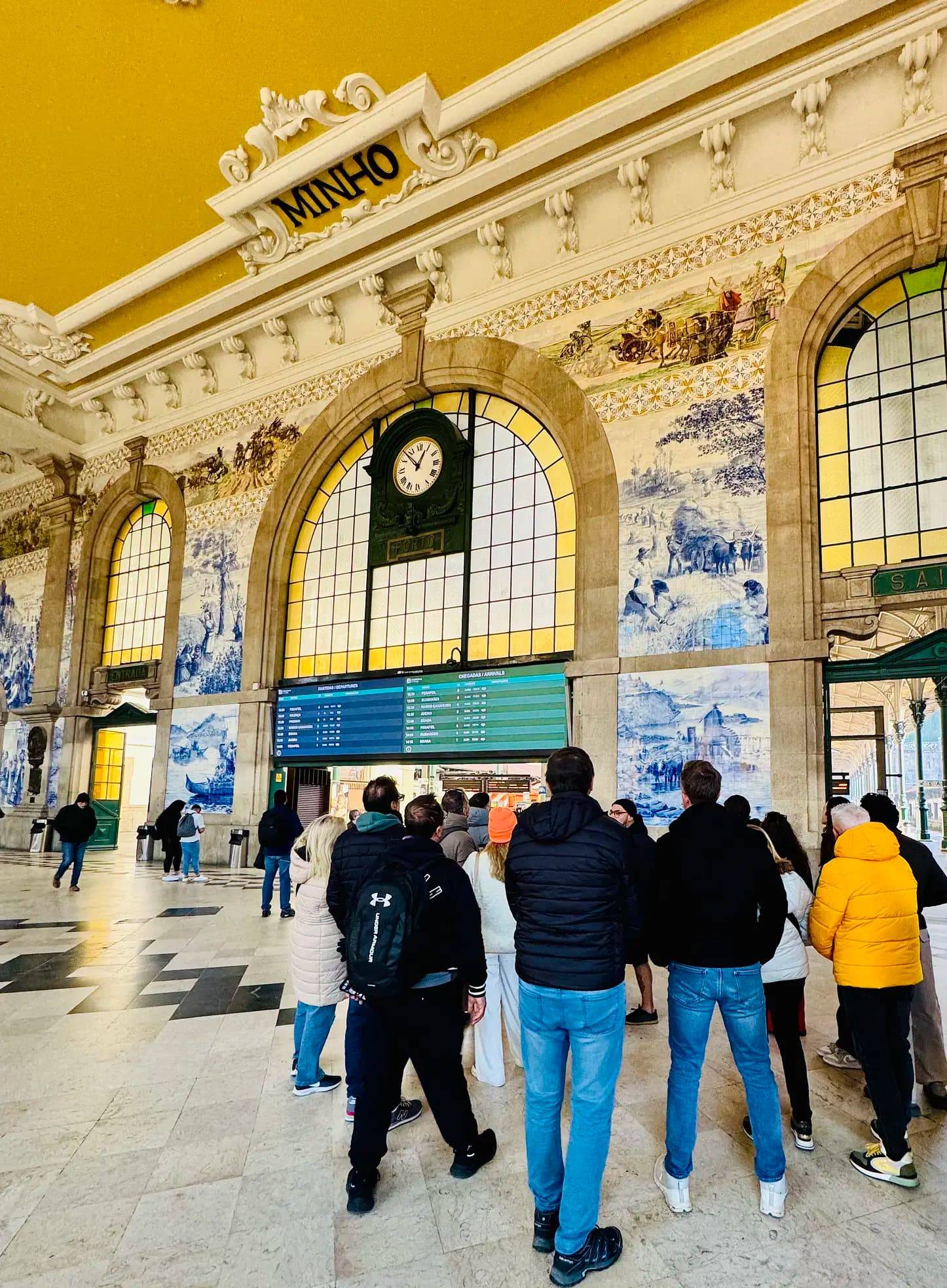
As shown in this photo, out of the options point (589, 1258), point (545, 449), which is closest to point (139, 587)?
point (545, 449)

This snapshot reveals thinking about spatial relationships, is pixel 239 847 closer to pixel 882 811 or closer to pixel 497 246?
pixel 497 246

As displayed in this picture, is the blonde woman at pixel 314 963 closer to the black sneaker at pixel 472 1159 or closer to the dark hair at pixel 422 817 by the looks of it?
the dark hair at pixel 422 817

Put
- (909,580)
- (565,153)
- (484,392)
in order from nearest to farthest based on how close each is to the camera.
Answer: (909,580), (565,153), (484,392)

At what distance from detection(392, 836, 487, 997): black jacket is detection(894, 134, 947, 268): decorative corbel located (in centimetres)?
1040

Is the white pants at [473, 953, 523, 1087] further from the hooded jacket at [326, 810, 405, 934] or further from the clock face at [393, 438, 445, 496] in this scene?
the clock face at [393, 438, 445, 496]

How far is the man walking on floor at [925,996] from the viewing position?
11.7ft

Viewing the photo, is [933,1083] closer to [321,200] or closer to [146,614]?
[321,200]

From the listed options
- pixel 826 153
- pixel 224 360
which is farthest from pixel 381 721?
pixel 826 153

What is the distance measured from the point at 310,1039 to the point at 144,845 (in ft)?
42.9

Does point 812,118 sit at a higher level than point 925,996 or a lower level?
higher

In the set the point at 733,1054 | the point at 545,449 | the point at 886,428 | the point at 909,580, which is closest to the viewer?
the point at 733,1054

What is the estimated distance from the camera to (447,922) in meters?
2.90

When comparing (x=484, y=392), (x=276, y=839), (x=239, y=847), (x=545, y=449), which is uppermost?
(x=484, y=392)

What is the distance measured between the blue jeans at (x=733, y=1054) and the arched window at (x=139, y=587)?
15898 millimetres
